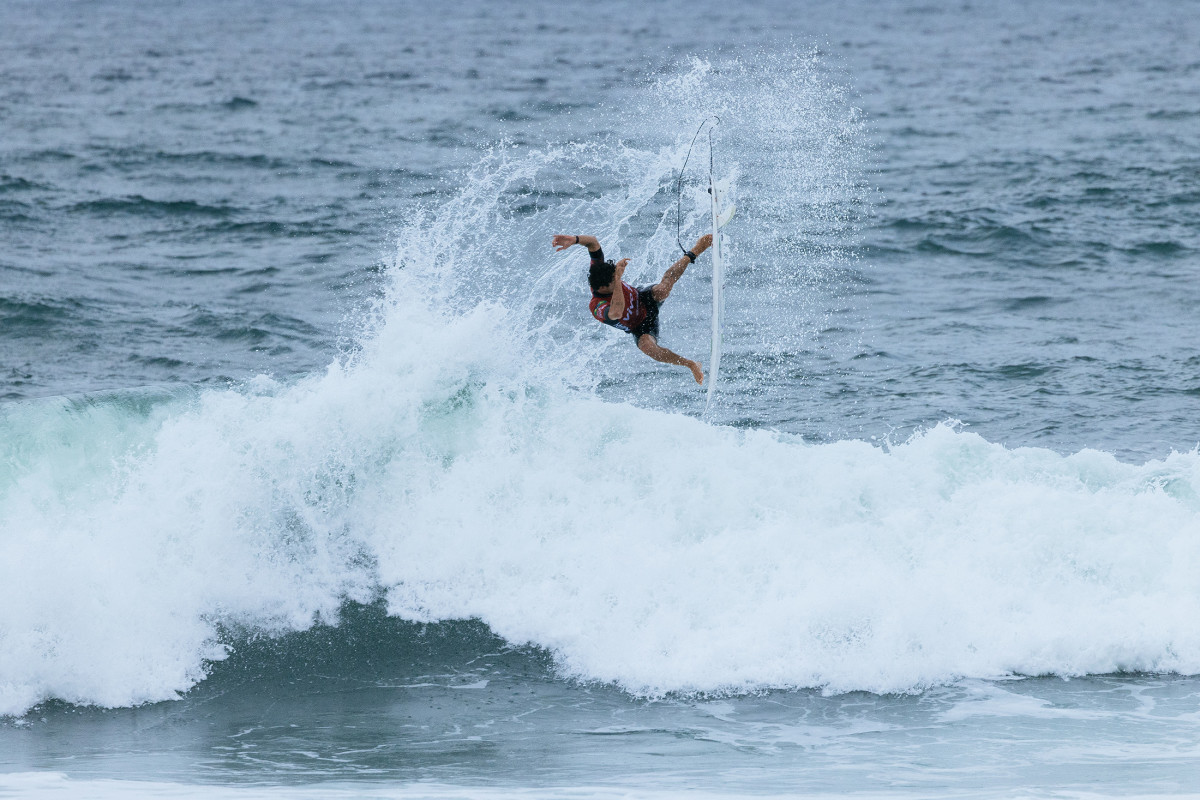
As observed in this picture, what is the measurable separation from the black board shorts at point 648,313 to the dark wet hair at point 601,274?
1.36 ft

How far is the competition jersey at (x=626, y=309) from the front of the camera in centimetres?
1154

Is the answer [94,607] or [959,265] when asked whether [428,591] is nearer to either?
[94,607]

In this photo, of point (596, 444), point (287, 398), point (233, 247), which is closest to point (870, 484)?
point (596, 444)

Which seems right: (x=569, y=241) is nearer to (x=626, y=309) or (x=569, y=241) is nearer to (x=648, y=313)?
(x=626, y=309)

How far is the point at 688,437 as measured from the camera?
43.4 ft

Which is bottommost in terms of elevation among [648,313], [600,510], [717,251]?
[600,510]

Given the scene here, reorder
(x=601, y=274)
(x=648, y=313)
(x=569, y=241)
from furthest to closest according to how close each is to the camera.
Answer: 1. (x=648, y=313)
2. (x=601, y=274)
3. (x=569, y=241)

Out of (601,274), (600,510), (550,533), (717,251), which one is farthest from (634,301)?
(550,533)

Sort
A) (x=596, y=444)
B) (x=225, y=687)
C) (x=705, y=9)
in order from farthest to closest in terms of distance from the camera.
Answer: (x=705, y=9) → (x=596, y=444) → (x=225, y=687)

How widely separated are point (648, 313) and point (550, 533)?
224 cm

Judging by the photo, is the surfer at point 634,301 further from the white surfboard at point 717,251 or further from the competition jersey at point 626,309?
the white surfboard at point 717,251

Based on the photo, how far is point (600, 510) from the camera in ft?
41.3

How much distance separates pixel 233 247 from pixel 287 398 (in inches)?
398

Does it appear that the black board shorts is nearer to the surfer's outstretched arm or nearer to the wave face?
the surfer's outstretched arm
